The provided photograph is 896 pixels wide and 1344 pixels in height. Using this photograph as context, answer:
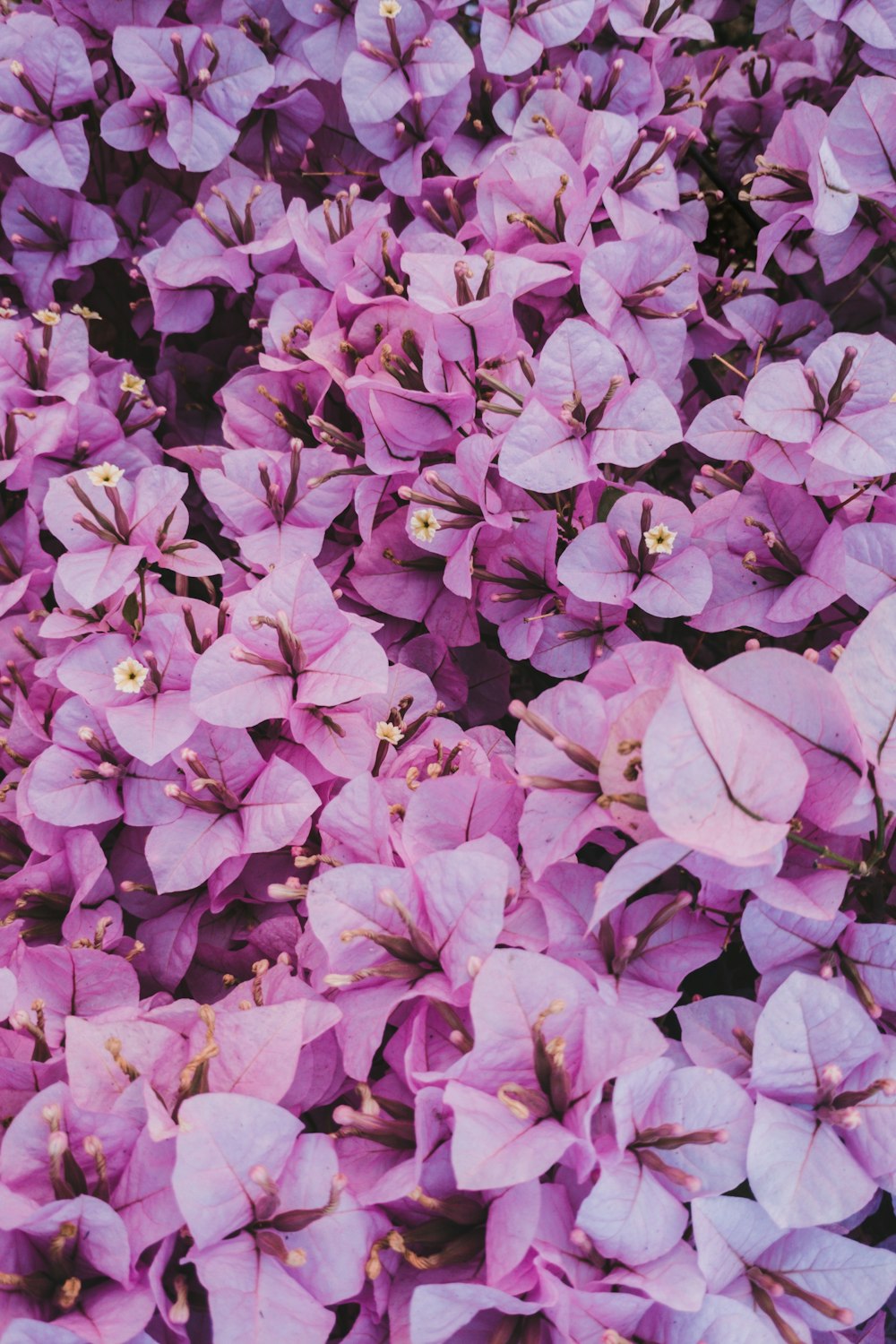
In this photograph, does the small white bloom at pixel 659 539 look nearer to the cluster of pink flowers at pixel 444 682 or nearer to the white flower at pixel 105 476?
the cluster of pink flowers at pixel 444 682

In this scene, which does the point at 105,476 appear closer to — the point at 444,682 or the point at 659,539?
the point at 444,682

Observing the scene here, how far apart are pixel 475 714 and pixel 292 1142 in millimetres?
508

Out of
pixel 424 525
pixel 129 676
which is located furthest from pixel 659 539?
pixel 129 676

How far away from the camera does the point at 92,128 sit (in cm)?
120

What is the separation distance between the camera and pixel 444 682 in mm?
983

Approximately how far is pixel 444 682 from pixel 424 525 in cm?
17

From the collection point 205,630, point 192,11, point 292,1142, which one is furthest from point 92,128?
point 292,1142

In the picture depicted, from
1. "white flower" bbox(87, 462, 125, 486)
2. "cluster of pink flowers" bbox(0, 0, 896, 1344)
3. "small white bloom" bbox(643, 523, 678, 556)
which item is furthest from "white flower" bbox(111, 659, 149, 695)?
"small white bloom" bbox(643, 523, 678, 556)

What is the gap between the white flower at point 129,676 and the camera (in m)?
0.79

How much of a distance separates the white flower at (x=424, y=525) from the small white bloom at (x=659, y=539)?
18 centimetres

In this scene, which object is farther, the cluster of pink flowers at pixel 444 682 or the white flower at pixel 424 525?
the white flower at pixel 424 525

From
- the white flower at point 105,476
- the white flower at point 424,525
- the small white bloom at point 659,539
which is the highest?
the small white bloom at point 659,539

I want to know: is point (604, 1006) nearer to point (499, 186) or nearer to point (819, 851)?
point (819, 851)

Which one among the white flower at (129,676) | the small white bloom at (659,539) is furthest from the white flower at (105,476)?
the small white bloom at (659,539)
